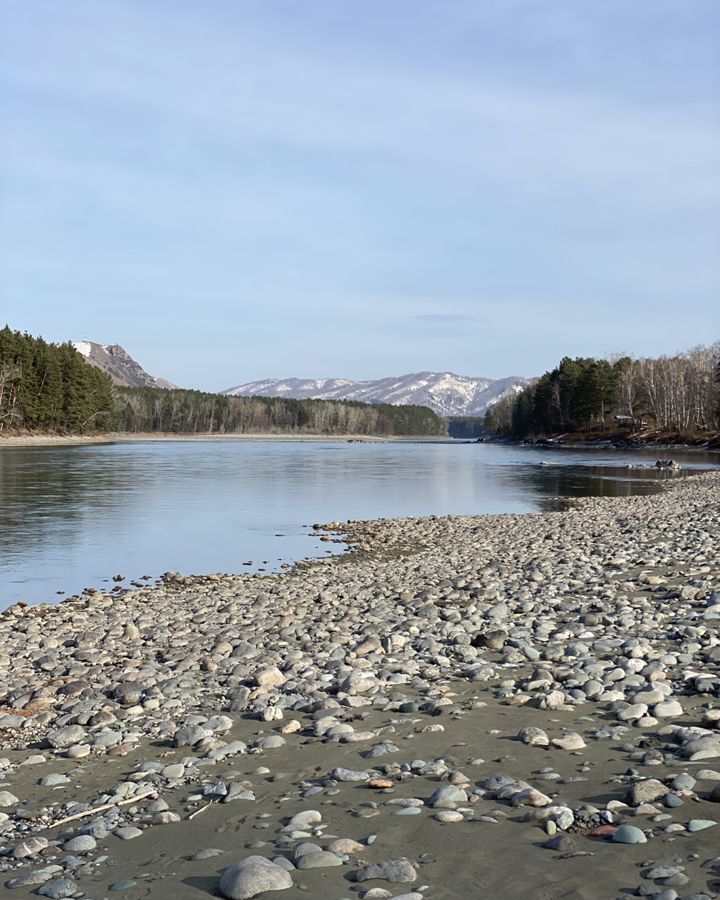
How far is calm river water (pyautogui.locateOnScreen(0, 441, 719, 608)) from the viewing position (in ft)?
80.0

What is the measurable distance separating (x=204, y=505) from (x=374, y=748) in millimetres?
34572

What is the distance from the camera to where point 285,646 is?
39.1 feet

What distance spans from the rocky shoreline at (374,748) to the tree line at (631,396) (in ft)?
358

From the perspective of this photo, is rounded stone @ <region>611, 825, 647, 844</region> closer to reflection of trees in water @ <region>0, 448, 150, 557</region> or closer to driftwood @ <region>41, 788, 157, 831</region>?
driftwood @ <region>41, 788, 157, 831</region>

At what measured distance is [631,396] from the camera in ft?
451

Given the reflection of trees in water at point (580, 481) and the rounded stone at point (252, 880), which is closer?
the rounded stone at point (252, 880)

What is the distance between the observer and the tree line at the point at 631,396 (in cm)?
12338

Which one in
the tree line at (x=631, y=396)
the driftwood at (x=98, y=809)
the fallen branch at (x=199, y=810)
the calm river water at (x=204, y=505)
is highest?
the tree line at (x=631, y=396)

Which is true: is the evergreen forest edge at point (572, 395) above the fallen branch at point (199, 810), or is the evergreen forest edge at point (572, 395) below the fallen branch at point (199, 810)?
above

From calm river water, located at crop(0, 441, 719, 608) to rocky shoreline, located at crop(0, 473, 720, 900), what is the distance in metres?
8.73

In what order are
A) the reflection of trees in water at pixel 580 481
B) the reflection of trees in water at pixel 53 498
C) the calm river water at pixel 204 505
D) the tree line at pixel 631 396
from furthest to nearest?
the tree line at pixel 631 396
the reflection of trees in water at pixel 580 481
the reflection of trees in water at pixel 53 498
the calm river water at pixel 204 505

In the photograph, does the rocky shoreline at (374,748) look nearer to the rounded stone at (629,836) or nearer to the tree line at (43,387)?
the rounded stone at (629,836)

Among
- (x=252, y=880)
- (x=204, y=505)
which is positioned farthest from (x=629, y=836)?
(x=204, y=505)

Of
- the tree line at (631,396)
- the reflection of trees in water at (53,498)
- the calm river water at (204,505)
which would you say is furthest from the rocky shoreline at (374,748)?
the tree line at (631,396)
